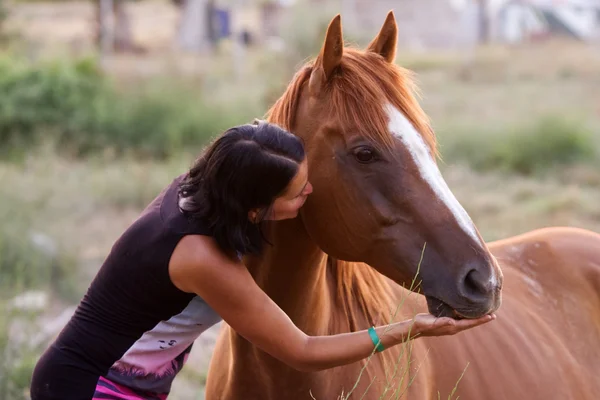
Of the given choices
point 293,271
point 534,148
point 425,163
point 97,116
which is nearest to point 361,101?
point 425,163

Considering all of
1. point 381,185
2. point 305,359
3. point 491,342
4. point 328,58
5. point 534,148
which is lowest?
point 534,148

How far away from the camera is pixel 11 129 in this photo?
13422 millimetres

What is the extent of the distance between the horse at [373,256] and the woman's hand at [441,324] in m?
0.03

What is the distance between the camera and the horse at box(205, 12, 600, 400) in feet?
7.99

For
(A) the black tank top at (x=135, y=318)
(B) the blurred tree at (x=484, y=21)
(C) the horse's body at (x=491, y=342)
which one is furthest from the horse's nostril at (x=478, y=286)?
(B) the blurred tree at (x=484, y=21)

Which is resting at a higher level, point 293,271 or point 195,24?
point 293,271

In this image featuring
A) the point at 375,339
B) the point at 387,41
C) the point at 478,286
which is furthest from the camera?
the point at 387,41

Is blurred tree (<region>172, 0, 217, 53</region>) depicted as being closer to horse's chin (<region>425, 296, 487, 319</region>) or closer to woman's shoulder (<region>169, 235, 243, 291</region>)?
woman's shoulder (<region>169, 235, 243, 291</region>)

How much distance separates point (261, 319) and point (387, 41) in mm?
1065

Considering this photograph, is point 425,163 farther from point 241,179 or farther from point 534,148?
point 534,148

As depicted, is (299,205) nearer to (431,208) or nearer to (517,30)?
(431,208)

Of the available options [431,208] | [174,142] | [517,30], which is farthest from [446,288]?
[517,30]

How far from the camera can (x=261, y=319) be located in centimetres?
245

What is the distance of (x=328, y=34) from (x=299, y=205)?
537mm
